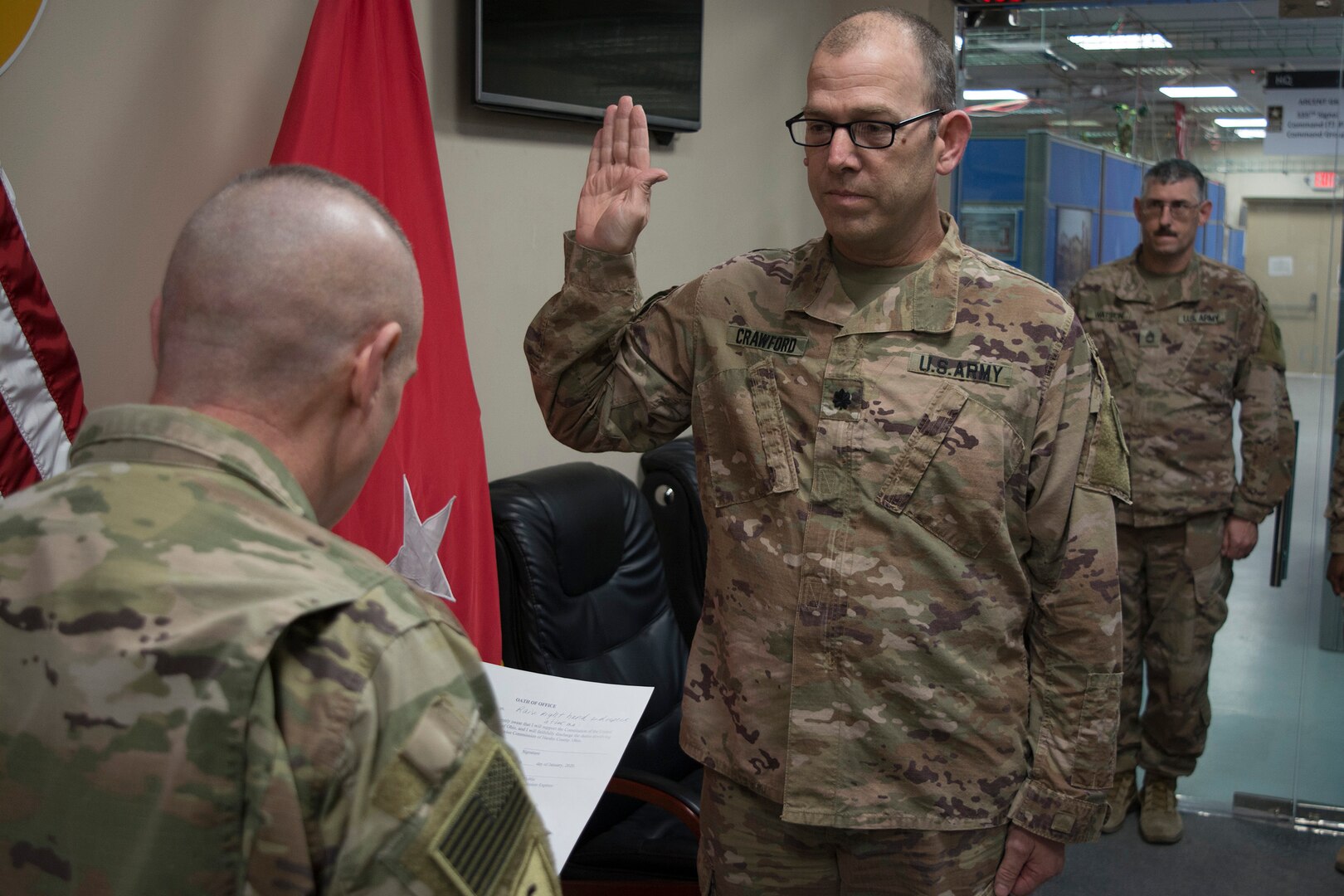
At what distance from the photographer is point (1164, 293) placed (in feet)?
11.3

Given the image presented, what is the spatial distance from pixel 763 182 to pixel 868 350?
2239 millimetres

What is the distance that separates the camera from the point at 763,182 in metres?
3.67

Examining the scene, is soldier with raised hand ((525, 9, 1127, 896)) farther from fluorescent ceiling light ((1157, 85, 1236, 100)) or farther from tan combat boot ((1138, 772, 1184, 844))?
fluorescent ceiling light ((1157, 85, 1236, 100))

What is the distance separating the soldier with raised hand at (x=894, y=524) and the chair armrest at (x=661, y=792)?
1.76 feet

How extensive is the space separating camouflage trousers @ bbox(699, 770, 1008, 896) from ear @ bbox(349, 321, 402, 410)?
0.91 m

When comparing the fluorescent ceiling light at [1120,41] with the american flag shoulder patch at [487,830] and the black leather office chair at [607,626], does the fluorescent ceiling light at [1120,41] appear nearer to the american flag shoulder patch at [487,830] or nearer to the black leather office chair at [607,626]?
the black leather office chair at [607,626]

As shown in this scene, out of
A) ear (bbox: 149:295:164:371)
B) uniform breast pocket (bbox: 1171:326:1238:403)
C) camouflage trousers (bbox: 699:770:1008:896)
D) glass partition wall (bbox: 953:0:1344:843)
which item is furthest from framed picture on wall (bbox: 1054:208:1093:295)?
ear (bbox: 149:295:164:371)

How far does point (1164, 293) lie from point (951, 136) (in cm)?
216

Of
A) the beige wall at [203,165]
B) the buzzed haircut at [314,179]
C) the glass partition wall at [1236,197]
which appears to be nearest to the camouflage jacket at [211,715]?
the buzzed haircut at [314,179]

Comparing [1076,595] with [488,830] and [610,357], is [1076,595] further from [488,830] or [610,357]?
[488,830]

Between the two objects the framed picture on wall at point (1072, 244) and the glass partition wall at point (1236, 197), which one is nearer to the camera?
the glass partition wall at point (1236, 197)

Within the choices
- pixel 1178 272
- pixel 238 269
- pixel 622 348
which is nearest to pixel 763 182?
pixel 1178 272

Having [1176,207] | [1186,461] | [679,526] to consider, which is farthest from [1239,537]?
[679,526]

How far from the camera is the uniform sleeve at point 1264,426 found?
339cm
